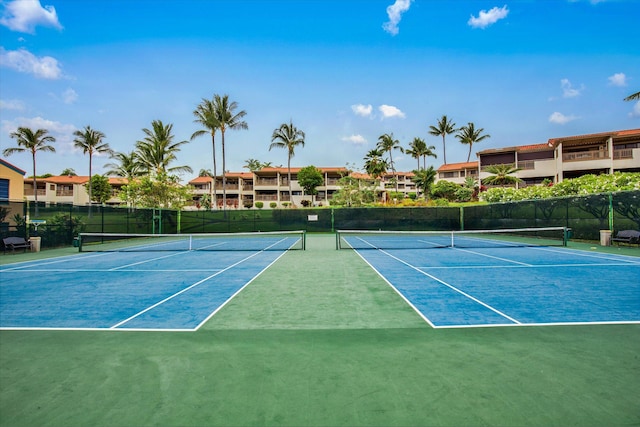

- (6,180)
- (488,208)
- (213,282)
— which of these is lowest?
(213,282)

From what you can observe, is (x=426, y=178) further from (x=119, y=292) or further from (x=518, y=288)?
(x=119, y=292)

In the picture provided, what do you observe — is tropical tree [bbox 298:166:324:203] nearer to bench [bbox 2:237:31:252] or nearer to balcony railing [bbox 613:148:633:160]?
balcony railing [bbox 613:148:633:160]

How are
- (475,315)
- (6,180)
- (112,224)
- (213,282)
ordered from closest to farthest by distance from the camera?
(475,315) → (213,282) → (112,224) → (6,180)

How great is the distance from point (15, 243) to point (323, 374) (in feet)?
63.3

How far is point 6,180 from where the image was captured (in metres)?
26.2

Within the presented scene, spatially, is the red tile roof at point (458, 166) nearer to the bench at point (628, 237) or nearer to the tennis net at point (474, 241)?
the tennis net at point (474, 241)

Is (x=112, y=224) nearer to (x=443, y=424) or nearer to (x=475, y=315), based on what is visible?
(x=475, y=315)

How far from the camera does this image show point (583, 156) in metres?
40.5

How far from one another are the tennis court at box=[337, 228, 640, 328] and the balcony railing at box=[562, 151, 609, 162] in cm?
3319

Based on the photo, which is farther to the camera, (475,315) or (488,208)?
(488,208)

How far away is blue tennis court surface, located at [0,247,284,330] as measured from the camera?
19.5 feet

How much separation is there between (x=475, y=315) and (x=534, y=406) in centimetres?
285

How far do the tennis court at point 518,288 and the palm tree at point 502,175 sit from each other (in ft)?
118

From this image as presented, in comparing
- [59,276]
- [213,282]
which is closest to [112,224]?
[59,276]
